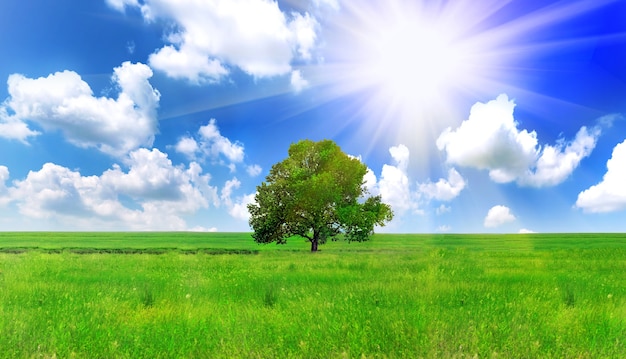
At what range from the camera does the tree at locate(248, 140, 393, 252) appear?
125 feet

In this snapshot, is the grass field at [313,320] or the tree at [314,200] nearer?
the grass field at [313,320]

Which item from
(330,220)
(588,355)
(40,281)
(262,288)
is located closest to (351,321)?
(588,355)

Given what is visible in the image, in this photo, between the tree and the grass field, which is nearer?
the grass field

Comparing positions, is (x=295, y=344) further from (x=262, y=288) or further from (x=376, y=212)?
(x=376, y=212)

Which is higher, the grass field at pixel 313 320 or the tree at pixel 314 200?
the tree at pixel 314 200

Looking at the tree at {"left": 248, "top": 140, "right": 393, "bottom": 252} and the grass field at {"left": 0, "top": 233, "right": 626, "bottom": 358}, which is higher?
the tree at {"left": 248, "top": 140, "right": 393, "bottom": 252}

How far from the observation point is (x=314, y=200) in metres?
37.3

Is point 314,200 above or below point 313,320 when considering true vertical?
above

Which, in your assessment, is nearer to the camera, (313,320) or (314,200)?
(313,320)

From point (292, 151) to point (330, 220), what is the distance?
26.1 ft

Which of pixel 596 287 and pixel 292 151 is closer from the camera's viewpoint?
pixel 596 287

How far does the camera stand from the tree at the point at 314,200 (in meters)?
38.2

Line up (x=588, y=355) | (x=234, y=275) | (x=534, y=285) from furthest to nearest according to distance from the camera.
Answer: (x=234, y=275)
(x=534, y=285)
(x=588, y=355)

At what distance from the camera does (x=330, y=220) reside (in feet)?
131
